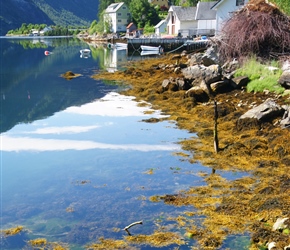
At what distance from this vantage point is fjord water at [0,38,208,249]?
9992 mm

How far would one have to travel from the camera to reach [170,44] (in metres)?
58.7

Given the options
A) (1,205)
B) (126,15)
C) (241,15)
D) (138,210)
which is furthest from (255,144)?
(126,15)

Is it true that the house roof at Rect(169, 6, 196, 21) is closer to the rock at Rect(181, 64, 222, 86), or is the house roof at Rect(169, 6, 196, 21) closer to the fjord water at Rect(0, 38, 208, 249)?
the rock at Rect(181, 64, 222, 86)

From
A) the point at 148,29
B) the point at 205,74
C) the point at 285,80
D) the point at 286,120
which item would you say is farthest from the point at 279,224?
the point at 148,29

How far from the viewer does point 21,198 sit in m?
11.5

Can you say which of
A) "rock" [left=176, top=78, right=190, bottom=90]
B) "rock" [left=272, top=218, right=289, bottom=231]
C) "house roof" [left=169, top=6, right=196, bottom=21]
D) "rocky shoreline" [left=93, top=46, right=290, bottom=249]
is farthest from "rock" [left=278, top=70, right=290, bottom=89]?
"house roof" [left=169, top=6, right=196, bottom=21]

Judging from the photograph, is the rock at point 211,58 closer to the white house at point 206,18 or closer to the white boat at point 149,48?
the white boat at point 149,48

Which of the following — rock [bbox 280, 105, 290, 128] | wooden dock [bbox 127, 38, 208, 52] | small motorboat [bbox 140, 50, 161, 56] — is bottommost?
rock [bbox 280, 105, 290, 128]

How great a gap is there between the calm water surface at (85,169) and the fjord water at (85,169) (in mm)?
26

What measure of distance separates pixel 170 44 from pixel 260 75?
3732 centimetres

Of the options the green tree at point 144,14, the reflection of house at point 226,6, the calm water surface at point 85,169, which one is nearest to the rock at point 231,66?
→ the calm water surface at point 85,169

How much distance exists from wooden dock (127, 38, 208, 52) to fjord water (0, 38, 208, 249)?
30602 millimetres

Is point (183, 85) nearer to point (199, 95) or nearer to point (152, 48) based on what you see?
point (199, 95)

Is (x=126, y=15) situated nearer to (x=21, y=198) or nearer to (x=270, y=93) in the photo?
(x=270, y=93)
